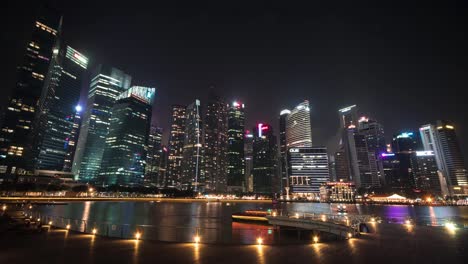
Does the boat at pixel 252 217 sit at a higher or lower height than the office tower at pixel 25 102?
lower

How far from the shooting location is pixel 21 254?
1486cm

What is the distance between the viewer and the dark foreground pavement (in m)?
14.1

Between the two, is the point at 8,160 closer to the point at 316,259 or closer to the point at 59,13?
the point at 59,13

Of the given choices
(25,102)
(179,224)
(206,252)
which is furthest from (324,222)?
(25,102)

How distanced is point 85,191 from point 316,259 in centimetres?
17889

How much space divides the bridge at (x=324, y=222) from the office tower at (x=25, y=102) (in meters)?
199

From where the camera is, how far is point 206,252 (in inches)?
623

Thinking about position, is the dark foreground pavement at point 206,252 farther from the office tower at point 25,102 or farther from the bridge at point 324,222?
the office tower at point 25,102

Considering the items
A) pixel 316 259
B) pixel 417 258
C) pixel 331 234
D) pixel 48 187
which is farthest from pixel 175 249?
pixel 48 187

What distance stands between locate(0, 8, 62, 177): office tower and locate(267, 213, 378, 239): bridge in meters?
199

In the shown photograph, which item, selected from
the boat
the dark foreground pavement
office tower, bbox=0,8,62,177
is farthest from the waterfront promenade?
office tower, bbox=0,8,62,177

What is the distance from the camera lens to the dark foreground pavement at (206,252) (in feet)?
46.3

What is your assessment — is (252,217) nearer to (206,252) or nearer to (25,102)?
(206,252)

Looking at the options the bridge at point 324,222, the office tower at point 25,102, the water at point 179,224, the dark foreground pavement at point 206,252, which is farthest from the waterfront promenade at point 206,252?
the office tower at point 25,102
